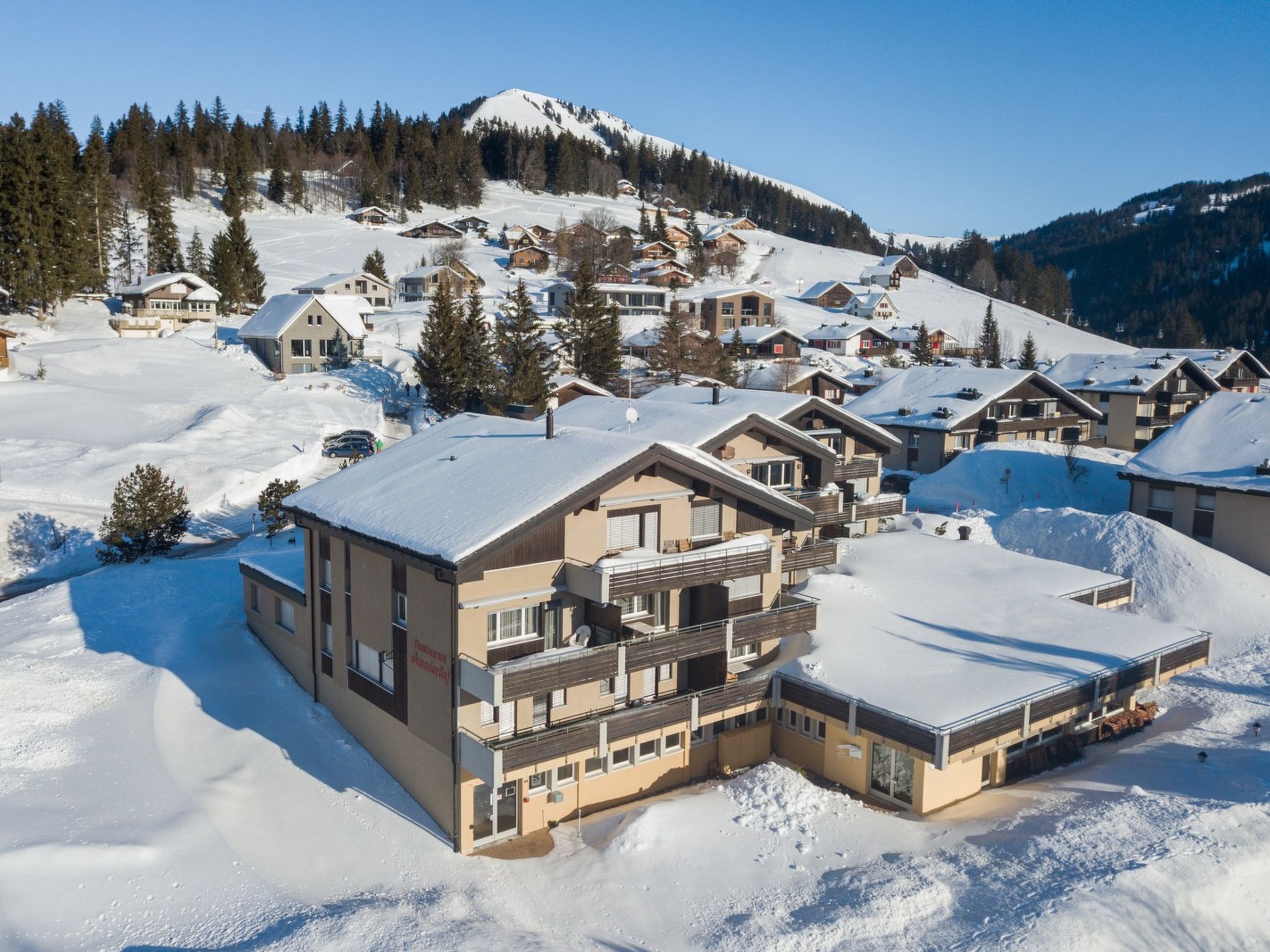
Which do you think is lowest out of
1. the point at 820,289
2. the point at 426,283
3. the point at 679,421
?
the point at 679,421

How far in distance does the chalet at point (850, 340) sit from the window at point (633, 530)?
76277 millimetres

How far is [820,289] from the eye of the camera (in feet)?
405

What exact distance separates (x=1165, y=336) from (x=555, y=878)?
162428 mm

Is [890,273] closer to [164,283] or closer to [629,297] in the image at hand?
[629,297]

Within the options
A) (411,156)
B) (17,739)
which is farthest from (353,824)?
(411,156)

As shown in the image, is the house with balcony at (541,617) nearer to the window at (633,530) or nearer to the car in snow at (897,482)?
the window at (633,530)

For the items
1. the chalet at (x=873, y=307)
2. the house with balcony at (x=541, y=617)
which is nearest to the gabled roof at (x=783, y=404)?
the house with balcony at (x=541, y=617)

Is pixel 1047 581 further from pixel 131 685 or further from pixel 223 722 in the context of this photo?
pixel 131 685

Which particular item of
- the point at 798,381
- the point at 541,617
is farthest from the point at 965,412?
the point at 541,617

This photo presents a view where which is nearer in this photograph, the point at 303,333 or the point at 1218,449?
the point at 1218,449

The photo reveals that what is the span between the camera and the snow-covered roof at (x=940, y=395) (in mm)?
54656

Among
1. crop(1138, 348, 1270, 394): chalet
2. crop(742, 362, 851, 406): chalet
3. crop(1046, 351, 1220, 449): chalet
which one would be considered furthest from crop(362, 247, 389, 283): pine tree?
crop(1138, 348, 1270, 394): chalet

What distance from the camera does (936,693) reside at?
2098 centimetres

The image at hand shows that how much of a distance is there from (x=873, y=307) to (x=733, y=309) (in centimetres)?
2468
